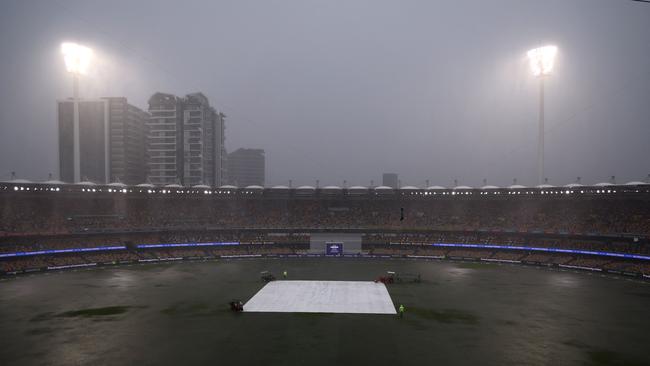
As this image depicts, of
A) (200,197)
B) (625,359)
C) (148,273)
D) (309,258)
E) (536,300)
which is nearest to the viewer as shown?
(625,359)

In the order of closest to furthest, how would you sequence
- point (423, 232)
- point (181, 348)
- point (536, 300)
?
1. point (181, 348)
2. point (536, 300)
3. point (423, 232)

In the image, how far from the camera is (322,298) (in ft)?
130

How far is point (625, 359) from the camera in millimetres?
24266

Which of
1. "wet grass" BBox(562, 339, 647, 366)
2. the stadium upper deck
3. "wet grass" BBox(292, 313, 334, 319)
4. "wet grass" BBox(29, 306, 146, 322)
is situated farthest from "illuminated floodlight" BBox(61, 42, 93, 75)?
"wet grass" BBox(562, 339, 647, 366)

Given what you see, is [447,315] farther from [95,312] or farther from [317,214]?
[317,214]

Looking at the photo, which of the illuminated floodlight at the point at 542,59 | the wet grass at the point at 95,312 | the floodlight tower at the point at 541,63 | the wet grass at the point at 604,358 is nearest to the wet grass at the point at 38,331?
the wet grass at the point at 95,312

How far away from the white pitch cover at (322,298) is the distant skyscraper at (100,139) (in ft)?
400

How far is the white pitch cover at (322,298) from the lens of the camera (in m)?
35.5

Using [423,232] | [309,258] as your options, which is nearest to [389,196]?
[423,232]

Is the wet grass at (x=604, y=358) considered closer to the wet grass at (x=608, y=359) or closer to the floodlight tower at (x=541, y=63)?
the wet grass at (x=608, y=359)

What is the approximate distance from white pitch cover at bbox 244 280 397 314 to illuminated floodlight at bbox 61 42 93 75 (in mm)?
65458

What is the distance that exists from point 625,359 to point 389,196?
6268 cm

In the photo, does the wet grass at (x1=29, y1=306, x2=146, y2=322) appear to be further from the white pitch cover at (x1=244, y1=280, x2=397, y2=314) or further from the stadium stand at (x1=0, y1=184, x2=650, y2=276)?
the stadium stand at (x1=0, y1=184, x2=650, y2=276)

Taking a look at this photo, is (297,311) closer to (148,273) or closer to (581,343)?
(581,343)
